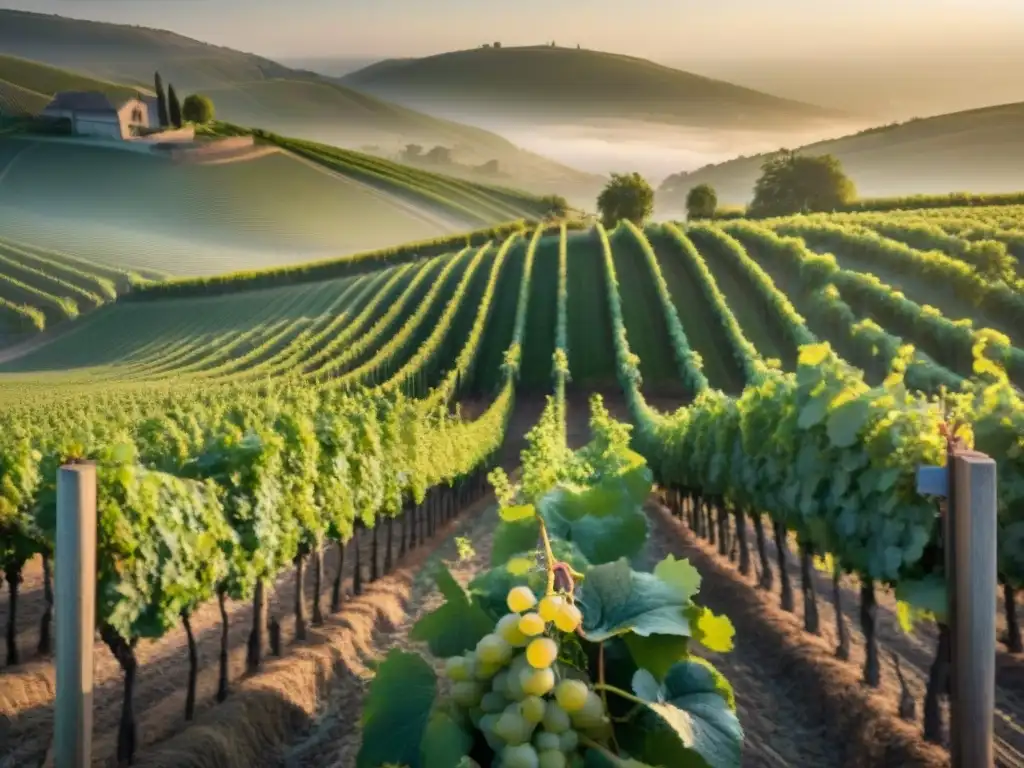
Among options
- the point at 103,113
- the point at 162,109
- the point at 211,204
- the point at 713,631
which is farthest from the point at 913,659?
the point at 162,109

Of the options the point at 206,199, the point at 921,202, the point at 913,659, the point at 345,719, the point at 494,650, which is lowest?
Result: the point at 913,659

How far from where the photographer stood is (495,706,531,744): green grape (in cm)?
163

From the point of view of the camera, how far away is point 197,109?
2481 cm

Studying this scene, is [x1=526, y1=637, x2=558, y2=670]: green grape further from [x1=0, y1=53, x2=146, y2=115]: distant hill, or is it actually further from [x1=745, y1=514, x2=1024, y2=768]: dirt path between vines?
[x1=0, y1=53, x2=146, y2=115]: distant hill

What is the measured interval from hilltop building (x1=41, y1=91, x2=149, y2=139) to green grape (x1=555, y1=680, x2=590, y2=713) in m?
22.9

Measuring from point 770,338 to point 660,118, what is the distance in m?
6.15

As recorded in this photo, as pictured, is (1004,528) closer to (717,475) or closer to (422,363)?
(717,475)

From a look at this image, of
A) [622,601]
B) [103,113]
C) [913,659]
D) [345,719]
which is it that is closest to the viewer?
[622,601]

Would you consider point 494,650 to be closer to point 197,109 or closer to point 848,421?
point 848,421

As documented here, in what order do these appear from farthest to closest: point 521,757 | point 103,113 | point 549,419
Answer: point 103,113 → point 549,419 → point 521,757

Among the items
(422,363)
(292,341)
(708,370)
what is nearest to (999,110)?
(708,370)

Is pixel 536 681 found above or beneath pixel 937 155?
beneath

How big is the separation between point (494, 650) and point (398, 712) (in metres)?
0.32

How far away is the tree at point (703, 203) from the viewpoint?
137ft
